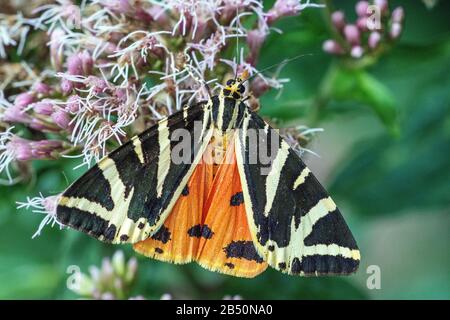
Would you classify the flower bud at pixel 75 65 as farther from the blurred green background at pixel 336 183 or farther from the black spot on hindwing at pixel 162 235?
the black spot on hindwing at pixel 162 235

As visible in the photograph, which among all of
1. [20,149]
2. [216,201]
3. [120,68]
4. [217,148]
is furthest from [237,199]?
[20,149]

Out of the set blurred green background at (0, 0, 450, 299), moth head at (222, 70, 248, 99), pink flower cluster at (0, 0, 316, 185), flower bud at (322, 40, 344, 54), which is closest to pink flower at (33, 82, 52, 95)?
pink flower cluster at (0, 0, 316, 185)

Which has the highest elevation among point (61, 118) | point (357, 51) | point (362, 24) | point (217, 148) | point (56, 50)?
point (362, 24)

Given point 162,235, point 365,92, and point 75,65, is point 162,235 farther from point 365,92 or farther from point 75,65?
point 365,92

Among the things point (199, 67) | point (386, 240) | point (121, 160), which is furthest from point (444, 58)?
point (386, 240)

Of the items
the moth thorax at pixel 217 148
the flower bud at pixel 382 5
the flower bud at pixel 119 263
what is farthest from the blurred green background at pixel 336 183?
the moth thorax at pixel 217 148

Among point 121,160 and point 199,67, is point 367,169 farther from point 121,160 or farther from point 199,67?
point 121,160

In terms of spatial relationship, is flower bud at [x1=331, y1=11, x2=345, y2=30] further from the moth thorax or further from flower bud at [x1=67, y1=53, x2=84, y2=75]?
flower bud at [x1=67, y1=53, x2=84, y2=75]
